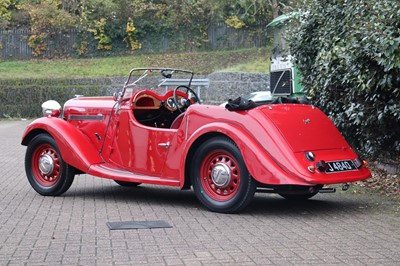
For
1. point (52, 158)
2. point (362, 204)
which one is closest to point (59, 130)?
point (52, 158)

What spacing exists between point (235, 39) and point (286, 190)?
3634 centimetres

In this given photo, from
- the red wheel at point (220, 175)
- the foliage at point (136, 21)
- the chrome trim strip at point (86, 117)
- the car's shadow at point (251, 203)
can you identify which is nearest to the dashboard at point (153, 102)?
the chrome trim strip at point (86, 117)

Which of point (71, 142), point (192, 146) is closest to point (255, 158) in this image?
point (192, 146)

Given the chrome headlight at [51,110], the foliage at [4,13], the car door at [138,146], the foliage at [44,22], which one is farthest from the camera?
the foliage at [4,13]

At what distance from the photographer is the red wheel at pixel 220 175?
30.0 ft

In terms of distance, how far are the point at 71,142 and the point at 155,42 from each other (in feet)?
117

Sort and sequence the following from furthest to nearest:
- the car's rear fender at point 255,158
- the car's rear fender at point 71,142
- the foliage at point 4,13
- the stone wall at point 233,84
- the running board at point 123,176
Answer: the foliage at point 4,13 < the stone wall at point 233,84 < the car's rear fender at point 71,142 < the running board at point 123,176 < the car's rear fender at point 255,158

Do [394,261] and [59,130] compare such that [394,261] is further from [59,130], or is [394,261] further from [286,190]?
[59,130]

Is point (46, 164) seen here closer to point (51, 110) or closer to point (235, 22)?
point (51, 110)

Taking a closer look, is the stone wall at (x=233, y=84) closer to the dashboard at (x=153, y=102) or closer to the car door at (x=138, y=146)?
the dashboard at (x=153, y=102)

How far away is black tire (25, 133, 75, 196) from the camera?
35.4ft

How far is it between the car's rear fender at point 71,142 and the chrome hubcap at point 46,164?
0.33 metres

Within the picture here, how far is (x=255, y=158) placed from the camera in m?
8.82

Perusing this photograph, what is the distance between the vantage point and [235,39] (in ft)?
147
